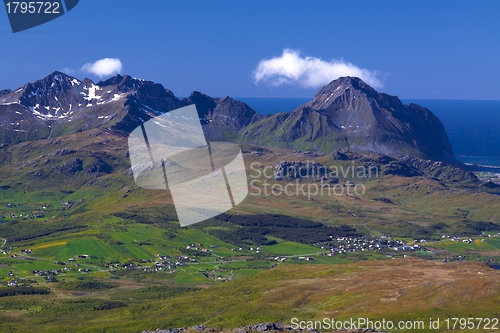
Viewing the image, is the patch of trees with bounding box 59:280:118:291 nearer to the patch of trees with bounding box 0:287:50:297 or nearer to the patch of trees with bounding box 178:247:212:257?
the patch of trees with bounding box 0:287:50:297

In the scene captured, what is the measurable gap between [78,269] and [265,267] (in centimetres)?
4253

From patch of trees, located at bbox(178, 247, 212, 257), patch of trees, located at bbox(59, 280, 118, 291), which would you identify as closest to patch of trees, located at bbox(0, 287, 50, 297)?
patch of trees, located at bbox(59, 280, 118, 291)

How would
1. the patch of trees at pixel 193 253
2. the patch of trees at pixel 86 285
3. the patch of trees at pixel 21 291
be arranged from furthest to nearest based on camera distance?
the patch of trees at pixel 193 253
the patch of trees at pixel 86 285
the patch of trees at pixel 21 291

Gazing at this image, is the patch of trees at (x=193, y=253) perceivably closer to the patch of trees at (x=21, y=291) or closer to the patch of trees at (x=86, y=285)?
the patch of trees at (x=86, y=285)

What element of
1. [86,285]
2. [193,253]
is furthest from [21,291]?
[193,253]

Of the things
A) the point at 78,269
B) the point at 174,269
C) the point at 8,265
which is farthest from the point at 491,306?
the point at 8,265

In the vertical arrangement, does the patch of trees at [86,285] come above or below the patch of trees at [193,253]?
above

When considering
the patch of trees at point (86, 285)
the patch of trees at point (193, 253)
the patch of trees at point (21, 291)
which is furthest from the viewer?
the patch of trees at point (193, 253)

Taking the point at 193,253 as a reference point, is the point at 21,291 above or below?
above

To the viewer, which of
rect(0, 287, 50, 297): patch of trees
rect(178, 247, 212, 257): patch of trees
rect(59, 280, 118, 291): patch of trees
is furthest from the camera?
rect(178, 247, 212, 257): patch of trees

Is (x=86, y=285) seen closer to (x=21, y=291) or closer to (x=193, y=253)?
(x=21, y=291)

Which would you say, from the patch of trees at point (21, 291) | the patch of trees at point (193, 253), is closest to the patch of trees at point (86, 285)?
the patch of trees at point (21, 291)

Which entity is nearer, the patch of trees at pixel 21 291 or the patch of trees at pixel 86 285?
the patch of trees at pixel 21 291

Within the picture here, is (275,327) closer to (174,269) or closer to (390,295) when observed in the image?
(390,295)
